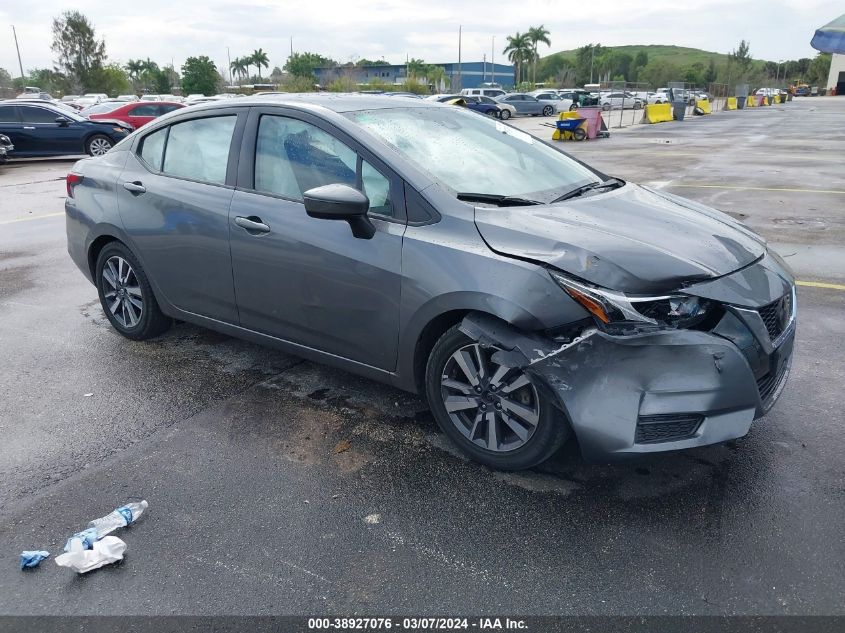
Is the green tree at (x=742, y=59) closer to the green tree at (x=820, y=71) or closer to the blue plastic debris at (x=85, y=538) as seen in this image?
the green tree at (x=820, y=71)

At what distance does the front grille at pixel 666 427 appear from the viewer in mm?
2693

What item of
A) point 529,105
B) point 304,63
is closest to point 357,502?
point 529,105

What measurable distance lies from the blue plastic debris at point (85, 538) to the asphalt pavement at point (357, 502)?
0.07 m

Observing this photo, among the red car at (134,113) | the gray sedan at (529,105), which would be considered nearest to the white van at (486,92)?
the gray sedan at (529,105)

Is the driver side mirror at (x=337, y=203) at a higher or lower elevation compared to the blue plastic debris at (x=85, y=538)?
higher

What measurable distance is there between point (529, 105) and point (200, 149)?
40.3 metres

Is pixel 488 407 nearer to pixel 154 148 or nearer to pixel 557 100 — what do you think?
pixel 154 148

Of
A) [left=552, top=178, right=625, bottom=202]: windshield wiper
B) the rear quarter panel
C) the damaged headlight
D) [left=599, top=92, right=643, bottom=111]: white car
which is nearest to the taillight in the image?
the rear quarter panel

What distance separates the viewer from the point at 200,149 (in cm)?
422

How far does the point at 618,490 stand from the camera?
301 centimetres

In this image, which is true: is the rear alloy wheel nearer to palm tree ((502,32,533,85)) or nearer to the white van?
the white van

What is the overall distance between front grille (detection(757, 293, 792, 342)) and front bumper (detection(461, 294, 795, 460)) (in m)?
0.14

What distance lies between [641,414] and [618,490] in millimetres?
508

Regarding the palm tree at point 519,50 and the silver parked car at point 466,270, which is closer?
the silver parked car at point 466,270
